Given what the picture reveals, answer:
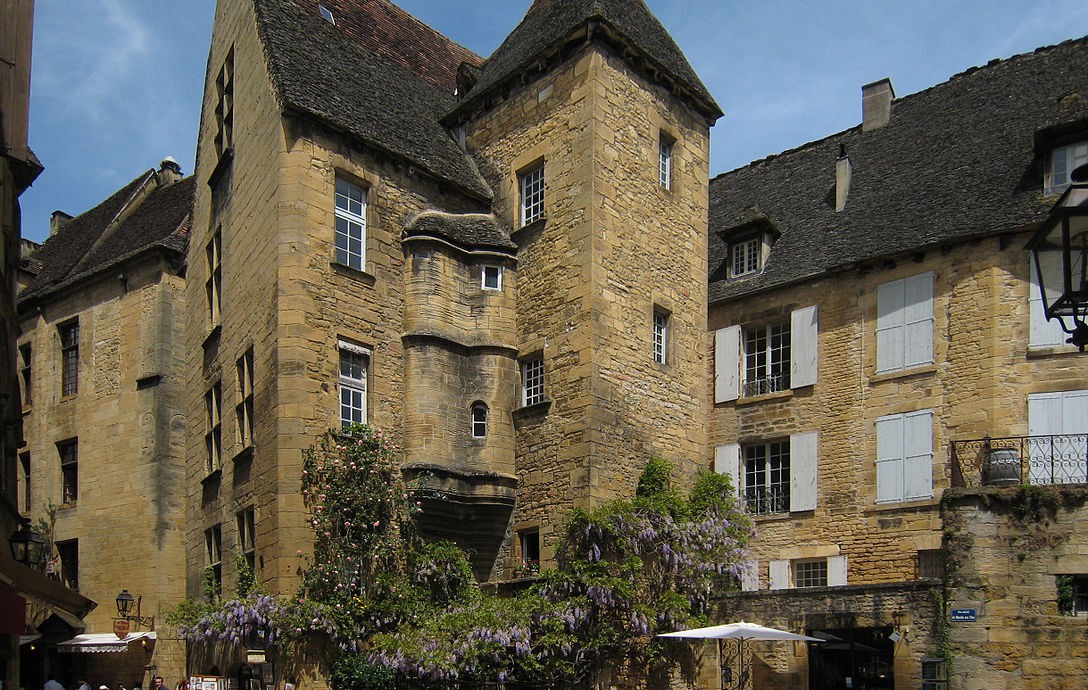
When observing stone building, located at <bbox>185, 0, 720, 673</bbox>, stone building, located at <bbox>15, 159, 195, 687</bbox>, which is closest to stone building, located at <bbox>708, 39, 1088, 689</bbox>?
stone building, located at <bbox>185, 0, 720, 673</bbox>

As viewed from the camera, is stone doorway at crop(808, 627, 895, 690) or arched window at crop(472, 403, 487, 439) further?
arched window at crop(472, 403, 487, 439)

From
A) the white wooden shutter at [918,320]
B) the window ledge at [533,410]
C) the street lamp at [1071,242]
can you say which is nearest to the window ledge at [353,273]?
the window ledge at [533,410]

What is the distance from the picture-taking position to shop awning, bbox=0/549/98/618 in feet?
29.1

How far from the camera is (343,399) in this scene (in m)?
15.4

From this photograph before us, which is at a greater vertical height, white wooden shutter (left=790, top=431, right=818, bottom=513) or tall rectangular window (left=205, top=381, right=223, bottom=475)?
tall rectangular window (left=205, top=381, right=223, bottom=475)

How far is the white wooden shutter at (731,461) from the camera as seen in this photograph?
20.2 metres

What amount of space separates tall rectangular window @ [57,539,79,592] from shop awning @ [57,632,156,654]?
153 centimetres

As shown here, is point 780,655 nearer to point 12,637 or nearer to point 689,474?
point 689,474

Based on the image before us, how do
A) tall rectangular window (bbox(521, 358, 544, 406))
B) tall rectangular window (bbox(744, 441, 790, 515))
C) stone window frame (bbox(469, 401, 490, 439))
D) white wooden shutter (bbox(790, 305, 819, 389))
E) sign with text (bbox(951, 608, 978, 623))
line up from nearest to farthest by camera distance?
sign with text (bbox(951, 608, 978, 623))
stone window frame (bbox(469, 401, 490, 439))
tall rectangular window (bbox(521, 358, 544, 406))
white wooden shutter (bbox(790, 305, 819, 389))
tall rectangular window (bbox(744, 441, 790, 515))

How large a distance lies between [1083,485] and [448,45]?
14723 millimetres

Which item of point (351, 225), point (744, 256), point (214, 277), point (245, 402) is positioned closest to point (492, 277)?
point (351, 225)

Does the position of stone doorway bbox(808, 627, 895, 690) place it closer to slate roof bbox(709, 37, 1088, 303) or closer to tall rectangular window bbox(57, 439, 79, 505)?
slate roof bbox(709, 37, 1088, 303)

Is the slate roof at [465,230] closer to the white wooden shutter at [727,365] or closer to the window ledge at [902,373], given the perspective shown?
the white wooden shutter at [727,365]

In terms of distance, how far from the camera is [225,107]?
61.6 feet
